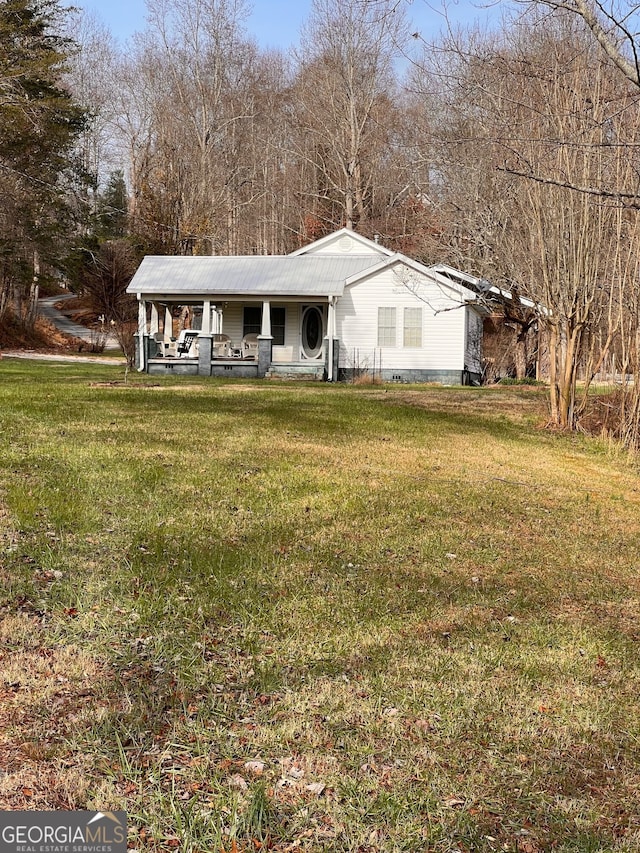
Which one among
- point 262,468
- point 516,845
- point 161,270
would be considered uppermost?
point 161,270

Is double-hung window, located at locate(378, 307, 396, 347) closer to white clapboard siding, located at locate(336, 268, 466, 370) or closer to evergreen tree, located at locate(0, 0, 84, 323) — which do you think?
white clapboard siding, located at locate(336, 268, 466, 370)

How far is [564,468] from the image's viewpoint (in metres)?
9.09

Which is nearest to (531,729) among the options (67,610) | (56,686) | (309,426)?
(56,686)

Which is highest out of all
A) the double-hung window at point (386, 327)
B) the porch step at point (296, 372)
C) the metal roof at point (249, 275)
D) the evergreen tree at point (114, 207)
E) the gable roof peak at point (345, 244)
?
the evergreen tree at point (114, 207)

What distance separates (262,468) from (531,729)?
15.7 feet

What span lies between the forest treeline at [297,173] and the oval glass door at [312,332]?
3.88 meters

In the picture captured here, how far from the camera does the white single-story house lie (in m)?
23.4

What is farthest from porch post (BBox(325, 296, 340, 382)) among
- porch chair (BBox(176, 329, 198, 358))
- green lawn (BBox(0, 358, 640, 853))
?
green lawn (BBox(0, 358, 640, 853))

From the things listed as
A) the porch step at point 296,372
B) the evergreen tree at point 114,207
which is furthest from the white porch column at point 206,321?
the evergreen tree at point 114,207

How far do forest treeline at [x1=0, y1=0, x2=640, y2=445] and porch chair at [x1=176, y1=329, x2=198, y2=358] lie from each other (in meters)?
4.55

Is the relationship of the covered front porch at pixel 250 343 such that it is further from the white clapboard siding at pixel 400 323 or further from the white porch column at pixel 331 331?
the white clapboard siding at pixel 400 323

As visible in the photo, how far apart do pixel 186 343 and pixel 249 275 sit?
10.6 ft

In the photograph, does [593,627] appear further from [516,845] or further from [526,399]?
[526,399]

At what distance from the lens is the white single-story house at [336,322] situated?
A: 23.4m
